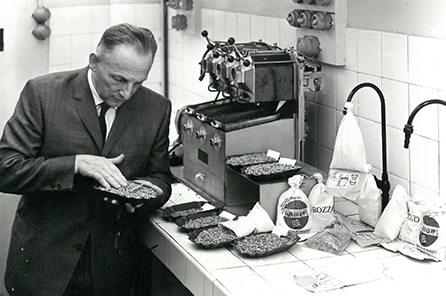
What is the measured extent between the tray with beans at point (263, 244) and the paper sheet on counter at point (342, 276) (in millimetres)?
216

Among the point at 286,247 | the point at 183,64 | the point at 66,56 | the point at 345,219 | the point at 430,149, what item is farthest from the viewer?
the point at 183,64

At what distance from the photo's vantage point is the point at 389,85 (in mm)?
3178

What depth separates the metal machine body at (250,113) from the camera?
3.24 metres

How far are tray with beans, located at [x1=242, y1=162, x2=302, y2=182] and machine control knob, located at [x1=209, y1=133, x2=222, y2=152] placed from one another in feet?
0.75

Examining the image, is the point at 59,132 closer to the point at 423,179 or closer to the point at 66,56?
the point at 423,179

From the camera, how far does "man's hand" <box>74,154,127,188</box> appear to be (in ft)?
9.17

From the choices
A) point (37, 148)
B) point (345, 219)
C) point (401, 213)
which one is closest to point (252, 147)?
point (345, 219)

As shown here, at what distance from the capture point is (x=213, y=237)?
2850 millimetres

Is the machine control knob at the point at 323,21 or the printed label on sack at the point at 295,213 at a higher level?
the machine control knob at the point at 323,21

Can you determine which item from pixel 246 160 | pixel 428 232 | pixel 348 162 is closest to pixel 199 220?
pixel 246 160

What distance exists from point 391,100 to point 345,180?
54 cm

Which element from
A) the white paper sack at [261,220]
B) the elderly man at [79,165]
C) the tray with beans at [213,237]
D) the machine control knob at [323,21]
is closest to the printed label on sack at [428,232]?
the white paper sack at [261,220]

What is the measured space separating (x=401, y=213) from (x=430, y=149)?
0.34 metres

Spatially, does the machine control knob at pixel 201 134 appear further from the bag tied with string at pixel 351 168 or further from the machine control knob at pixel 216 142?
the bag tied with string at pixel 351 168
